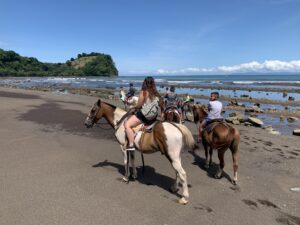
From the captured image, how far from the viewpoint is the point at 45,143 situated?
1111cm

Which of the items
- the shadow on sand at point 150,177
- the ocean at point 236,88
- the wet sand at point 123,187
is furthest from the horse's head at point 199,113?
the ocean at point 236,88

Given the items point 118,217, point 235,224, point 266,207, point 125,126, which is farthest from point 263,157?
point 118,217

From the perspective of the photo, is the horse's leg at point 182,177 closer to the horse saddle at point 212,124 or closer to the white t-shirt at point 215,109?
the horse saddle at point 212,124

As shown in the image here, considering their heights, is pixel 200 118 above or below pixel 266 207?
above

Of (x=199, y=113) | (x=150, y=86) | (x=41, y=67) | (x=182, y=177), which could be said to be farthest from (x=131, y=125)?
(x=41, y=67)

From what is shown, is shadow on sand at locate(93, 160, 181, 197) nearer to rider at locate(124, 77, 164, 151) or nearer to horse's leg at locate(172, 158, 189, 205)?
horse's leg at locate(172, 158, 189, 205)

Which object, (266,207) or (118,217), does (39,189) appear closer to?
(118,217)

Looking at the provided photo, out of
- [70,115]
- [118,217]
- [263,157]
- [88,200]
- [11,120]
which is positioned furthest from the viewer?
[70,115]

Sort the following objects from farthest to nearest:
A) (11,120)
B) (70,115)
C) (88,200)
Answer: (70,115)
(11,120)
(88,200)

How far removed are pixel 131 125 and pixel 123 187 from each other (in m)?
1.72

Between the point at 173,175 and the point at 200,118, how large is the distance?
10.8ft

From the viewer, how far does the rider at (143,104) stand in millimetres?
6695

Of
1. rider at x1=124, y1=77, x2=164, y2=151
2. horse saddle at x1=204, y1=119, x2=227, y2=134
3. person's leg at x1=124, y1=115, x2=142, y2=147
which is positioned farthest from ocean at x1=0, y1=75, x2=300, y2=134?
person's leg at x1=124, y1=115, x2=142, y2=147

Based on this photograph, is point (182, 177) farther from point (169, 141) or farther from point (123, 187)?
point (123, 187)
